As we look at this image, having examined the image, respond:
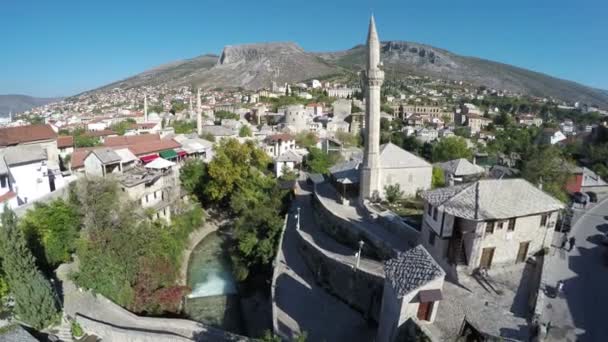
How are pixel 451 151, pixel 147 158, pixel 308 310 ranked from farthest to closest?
pixel 451 151
pixel 147 158
pixel 308 310

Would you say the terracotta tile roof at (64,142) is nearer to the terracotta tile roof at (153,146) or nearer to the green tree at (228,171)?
the terracotta tile roof at (153,146)

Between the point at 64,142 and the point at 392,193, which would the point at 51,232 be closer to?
the point at 392,193

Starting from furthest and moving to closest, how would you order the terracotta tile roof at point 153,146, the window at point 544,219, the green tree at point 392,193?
the terracotta tile roof at point 153,146 → the green tree at point 392,193 → the window at point 544,219

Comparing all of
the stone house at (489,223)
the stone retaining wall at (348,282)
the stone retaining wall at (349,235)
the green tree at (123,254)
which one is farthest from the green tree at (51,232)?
the stone house at (489,223)

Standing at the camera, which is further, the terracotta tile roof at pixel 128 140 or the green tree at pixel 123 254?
the terracotta tile roof at pixel 128 140

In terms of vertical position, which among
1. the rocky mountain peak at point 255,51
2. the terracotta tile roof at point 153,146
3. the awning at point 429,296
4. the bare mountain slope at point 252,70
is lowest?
the awning at point 429,296

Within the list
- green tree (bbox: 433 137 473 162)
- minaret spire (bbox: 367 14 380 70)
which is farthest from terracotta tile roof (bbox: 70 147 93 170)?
green tree (bbox: 433 137 473 162)

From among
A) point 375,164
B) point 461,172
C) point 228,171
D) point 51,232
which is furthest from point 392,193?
point 51,232

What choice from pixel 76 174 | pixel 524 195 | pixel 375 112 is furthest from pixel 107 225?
pixel 524 195
